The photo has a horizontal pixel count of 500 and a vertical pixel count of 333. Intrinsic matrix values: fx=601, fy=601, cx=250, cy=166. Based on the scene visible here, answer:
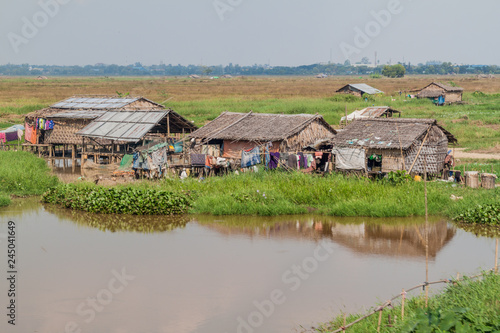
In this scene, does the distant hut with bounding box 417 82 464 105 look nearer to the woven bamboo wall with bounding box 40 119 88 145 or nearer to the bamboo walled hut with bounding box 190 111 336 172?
the bamboo walled hut with bounding box 190 111 336 172

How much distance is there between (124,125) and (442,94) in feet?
84.7

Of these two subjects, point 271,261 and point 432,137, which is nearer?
point 271,261

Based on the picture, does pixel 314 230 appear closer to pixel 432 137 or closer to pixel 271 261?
pixel 271 261

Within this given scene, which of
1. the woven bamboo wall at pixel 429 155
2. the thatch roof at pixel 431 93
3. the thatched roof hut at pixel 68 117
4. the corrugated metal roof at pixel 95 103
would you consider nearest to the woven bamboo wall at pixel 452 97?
the thatch roof at pixel 431 93

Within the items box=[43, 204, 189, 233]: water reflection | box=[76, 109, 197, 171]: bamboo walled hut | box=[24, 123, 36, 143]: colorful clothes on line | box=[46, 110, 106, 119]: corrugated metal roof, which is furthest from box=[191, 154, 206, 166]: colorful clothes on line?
box=[24, 123, 36, 143]: colorful clothes on line

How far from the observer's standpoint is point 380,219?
45.5ft

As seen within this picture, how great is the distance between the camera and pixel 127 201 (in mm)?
14594

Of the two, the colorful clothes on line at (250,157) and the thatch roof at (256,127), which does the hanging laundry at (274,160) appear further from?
the thatch roof at (256,127)

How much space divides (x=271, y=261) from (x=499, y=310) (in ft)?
16.3

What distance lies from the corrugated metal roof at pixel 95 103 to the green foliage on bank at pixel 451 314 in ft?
56.4

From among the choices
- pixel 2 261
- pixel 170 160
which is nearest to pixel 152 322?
pixel 2 261

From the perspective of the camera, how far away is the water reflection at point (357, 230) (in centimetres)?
1198

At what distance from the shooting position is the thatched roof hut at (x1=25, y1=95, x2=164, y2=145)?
22.5 metres

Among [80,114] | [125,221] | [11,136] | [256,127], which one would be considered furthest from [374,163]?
[11,136]
